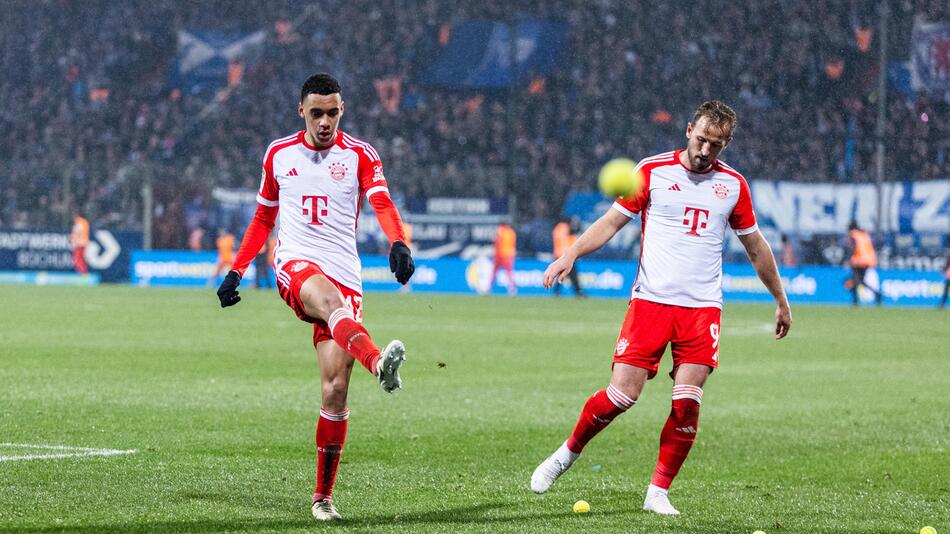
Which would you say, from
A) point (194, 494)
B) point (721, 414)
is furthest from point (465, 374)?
point (194, 494)

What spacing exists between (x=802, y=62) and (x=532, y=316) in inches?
699

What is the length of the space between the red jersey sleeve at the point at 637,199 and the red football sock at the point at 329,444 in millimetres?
1762

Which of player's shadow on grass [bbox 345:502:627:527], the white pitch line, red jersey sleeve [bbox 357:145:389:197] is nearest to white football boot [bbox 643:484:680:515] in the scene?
player's shadow on grass [bbox 345:502:627:527]

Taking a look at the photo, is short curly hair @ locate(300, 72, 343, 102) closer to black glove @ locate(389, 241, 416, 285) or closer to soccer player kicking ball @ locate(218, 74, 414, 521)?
soccer player kicking ball @ locate(218, 74, 414, 521)

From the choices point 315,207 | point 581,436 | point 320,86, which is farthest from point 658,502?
point 320,86

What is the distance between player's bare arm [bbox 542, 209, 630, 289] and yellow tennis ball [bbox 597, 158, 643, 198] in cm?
16

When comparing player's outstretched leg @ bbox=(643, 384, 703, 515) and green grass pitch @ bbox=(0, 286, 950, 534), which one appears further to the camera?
player's outstretched leg @ bbox=(643, 384, 703, 515)

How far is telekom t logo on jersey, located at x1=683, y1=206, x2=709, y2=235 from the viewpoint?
7.15 meters

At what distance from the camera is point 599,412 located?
714 cm

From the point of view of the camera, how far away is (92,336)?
744 inches

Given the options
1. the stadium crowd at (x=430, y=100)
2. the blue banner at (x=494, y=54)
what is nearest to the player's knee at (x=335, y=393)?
the stadium crowd at (x=430, y=100)

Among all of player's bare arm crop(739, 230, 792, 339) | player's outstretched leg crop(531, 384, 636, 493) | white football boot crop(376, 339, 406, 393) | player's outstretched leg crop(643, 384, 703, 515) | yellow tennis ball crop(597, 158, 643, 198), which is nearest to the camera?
white football boot crop(376, 339, 406, 393)

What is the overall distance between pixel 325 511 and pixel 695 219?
7.75ft

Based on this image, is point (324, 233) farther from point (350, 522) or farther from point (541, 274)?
point (541, 274)
